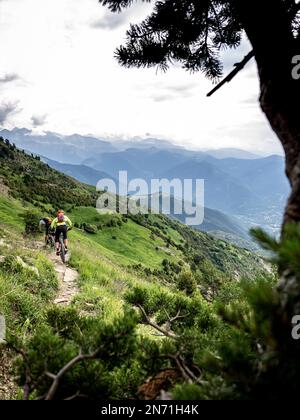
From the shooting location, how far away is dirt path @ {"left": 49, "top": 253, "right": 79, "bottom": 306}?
399 inches

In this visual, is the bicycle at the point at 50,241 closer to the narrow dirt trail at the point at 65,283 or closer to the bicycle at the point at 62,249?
the narrow dirt trail at the point at 65,283

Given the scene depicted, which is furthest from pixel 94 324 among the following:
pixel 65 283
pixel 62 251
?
pixel 62 251

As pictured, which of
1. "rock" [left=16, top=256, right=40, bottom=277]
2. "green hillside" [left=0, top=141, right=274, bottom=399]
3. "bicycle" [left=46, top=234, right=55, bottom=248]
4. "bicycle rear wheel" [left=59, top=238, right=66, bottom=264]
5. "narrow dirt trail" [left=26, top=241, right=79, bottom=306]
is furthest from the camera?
"bicycle" [left=46, top=234, right=55, bottom=248]

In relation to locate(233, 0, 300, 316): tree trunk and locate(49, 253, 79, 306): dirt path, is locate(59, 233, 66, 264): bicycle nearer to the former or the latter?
locate(49, 253, 79, 306): dirt path

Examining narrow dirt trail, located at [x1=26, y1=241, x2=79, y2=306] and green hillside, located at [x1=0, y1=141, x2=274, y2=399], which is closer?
green hillside, located at [x1=0, y1=141, x2=274, y2=399]

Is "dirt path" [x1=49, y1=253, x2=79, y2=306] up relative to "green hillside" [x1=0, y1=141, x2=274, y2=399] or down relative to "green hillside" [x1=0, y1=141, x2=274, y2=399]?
down

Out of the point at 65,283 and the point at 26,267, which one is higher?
the point at 26,267

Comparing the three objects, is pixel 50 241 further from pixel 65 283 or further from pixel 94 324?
pixel 94 324

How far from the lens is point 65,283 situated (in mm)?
12398

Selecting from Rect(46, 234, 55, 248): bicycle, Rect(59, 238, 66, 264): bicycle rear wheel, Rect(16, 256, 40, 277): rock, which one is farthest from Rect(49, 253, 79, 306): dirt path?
Rect(46, 234, 55, 248): bicycle

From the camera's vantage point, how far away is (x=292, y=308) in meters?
1.71

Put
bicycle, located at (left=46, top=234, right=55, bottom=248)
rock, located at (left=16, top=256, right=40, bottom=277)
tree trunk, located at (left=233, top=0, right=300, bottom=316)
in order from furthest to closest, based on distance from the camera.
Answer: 1. bicycle, located at (left=46, top=234, right=55, bottom=248)
2. rock, located at (left=16, top=256, right=40, bottom=277)
3. tree trunk, located at (left=233, top=0, right=300, bottom=316)

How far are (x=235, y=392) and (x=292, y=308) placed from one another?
1.78ft
